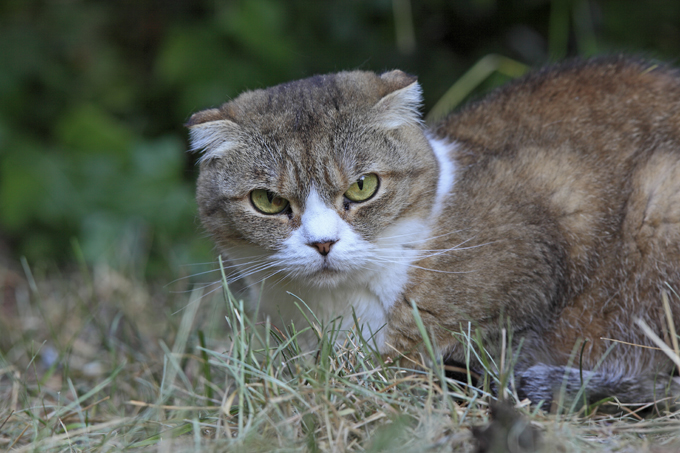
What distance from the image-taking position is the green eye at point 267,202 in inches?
93.4

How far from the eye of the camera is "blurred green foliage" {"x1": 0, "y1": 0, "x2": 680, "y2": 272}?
431cm

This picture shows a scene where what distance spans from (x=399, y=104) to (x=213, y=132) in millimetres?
738

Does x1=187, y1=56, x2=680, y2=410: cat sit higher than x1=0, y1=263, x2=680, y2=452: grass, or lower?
higher

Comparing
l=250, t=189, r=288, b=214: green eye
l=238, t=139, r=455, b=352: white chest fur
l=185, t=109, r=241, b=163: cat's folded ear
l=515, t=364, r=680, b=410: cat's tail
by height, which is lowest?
l=515, t=364, r=680, b=410: cat's tail

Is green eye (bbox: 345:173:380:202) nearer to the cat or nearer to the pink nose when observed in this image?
the cat

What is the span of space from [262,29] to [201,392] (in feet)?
8.66

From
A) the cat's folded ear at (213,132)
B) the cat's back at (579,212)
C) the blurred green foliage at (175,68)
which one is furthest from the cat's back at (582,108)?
the blurred green foliage at (175,68)

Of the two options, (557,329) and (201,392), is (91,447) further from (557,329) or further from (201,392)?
(557,329)

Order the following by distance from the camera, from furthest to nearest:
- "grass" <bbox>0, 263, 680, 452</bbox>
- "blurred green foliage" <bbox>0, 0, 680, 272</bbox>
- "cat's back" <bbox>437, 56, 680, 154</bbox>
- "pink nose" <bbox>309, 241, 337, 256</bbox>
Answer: "blurred green foliage" <bbox>0, 0, 680, 272</bbox> < "cat's back" <bbox>437, 56, 680, 154</bbox> < "pink nose" <bbox>309, 241, 337, 256</bbox> < "grass" <bbox>0, 263, 680, 452</bbox>

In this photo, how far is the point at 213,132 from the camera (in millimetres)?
2516

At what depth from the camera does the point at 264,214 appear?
239 cm

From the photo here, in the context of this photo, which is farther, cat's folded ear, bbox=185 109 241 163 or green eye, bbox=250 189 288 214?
cat's folded ear, bbox=185 109 241 163

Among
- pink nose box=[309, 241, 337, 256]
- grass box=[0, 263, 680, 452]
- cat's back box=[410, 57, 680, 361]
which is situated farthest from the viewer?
cat's back box=[410, 57, 680, 361]

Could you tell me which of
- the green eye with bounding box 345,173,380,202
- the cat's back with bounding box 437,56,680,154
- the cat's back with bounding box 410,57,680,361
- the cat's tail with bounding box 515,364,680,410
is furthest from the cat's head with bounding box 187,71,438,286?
the cat's tail with bounding box 515,364,680,410
